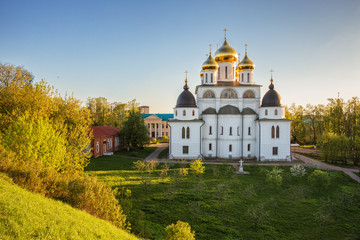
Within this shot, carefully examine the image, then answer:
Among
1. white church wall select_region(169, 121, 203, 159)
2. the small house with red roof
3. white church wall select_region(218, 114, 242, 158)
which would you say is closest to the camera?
the small house with red roof

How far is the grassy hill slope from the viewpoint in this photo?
507 centimetres

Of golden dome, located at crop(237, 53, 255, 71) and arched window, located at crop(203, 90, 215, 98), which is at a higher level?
golden dome, located at crop(237, 53, 255, 71)

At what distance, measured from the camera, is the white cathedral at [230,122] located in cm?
2580

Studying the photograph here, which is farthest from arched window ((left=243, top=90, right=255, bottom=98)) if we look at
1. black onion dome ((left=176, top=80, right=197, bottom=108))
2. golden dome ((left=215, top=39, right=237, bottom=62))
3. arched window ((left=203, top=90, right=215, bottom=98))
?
black onion dome ((left=176, top=80, right=197, bottom=108))

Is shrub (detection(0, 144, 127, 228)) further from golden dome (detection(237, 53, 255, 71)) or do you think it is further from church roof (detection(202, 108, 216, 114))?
golden dome (detection(237, 53, 255, 71))

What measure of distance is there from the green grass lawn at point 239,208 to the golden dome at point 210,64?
16.5m

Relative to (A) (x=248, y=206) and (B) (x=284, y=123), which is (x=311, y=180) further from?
(B) (x=284, y=123)

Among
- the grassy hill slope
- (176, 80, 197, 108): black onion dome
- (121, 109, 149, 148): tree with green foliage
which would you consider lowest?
the grassy hill slope

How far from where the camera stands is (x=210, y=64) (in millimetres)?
28859

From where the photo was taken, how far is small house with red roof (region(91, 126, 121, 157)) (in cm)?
2620

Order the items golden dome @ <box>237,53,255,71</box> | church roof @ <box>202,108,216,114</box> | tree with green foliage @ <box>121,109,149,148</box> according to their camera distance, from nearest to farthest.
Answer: church roof @ <box>202,108,216,114</box> → golden dome @ <box>237,53,255,71</box> → tree with green foliage @ <box>121,109,149,148</box>

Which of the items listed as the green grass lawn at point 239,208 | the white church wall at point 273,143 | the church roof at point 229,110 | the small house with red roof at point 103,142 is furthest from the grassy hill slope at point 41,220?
the white church wall at point 273,143

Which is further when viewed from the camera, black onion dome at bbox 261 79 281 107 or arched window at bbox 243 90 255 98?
arched window at bbox 243 90 255 98

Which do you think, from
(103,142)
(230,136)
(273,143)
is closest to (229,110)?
(230,136)
